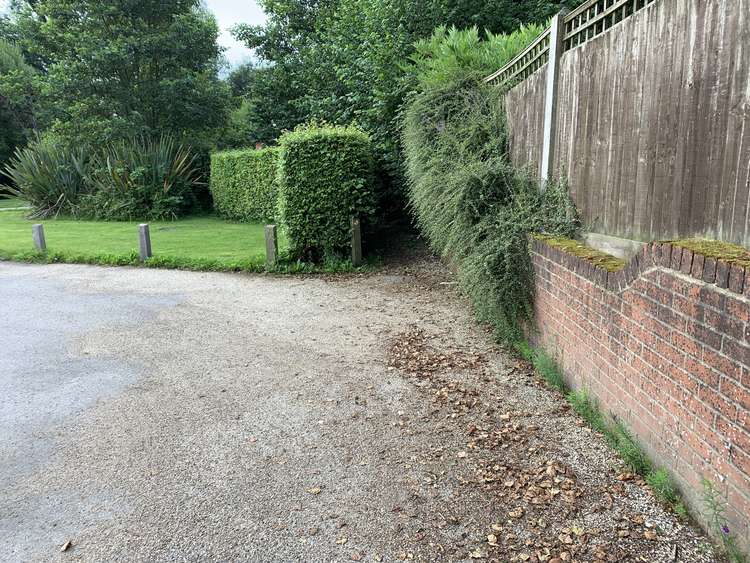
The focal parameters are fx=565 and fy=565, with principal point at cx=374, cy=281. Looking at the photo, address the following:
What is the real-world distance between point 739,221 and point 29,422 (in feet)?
14.8

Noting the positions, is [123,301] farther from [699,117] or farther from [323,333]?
[699,117]

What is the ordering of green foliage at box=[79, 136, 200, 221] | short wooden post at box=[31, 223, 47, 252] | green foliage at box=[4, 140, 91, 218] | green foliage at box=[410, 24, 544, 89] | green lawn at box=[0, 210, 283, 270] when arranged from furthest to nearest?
green foliage at box=[4, 140, 91, 218] → green foliage at box=[79, 136, 200, 221] → short wooden post at box=[31, 223, 47, 252] → green lawn at box=[0, 210, 283, 270] → green foliage at box=[410, 24, 544, 89]

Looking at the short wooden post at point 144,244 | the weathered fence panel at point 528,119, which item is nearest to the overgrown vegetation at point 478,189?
the weathered fence panel at point 528,119

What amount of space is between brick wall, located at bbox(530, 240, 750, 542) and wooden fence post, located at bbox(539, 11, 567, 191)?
1389 mm

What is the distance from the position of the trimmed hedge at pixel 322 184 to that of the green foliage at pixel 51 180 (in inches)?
493

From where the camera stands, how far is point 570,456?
132 inches

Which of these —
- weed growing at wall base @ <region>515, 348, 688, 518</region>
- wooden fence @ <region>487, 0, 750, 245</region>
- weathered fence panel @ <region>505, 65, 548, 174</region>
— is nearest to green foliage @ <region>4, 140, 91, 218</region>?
weathered fence panel @ <region>505, 65, 548, 174</region>

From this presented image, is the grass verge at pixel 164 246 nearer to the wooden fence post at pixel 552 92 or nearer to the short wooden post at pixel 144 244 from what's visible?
the short wooden post at pixel 144 244

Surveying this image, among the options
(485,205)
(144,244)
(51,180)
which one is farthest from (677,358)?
(51,180)

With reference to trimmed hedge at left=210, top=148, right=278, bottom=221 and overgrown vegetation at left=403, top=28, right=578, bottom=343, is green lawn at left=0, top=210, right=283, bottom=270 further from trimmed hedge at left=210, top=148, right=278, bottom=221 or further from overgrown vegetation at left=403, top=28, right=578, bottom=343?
overgrown vegetation at left=403, top=28, right=578, bottom=343

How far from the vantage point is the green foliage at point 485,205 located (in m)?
5.04

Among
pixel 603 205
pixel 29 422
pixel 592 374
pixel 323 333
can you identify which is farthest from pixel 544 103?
pixel 29 422

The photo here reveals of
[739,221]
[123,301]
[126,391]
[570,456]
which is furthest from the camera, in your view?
[123,301]

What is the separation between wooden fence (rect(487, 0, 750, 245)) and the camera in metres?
2.62
